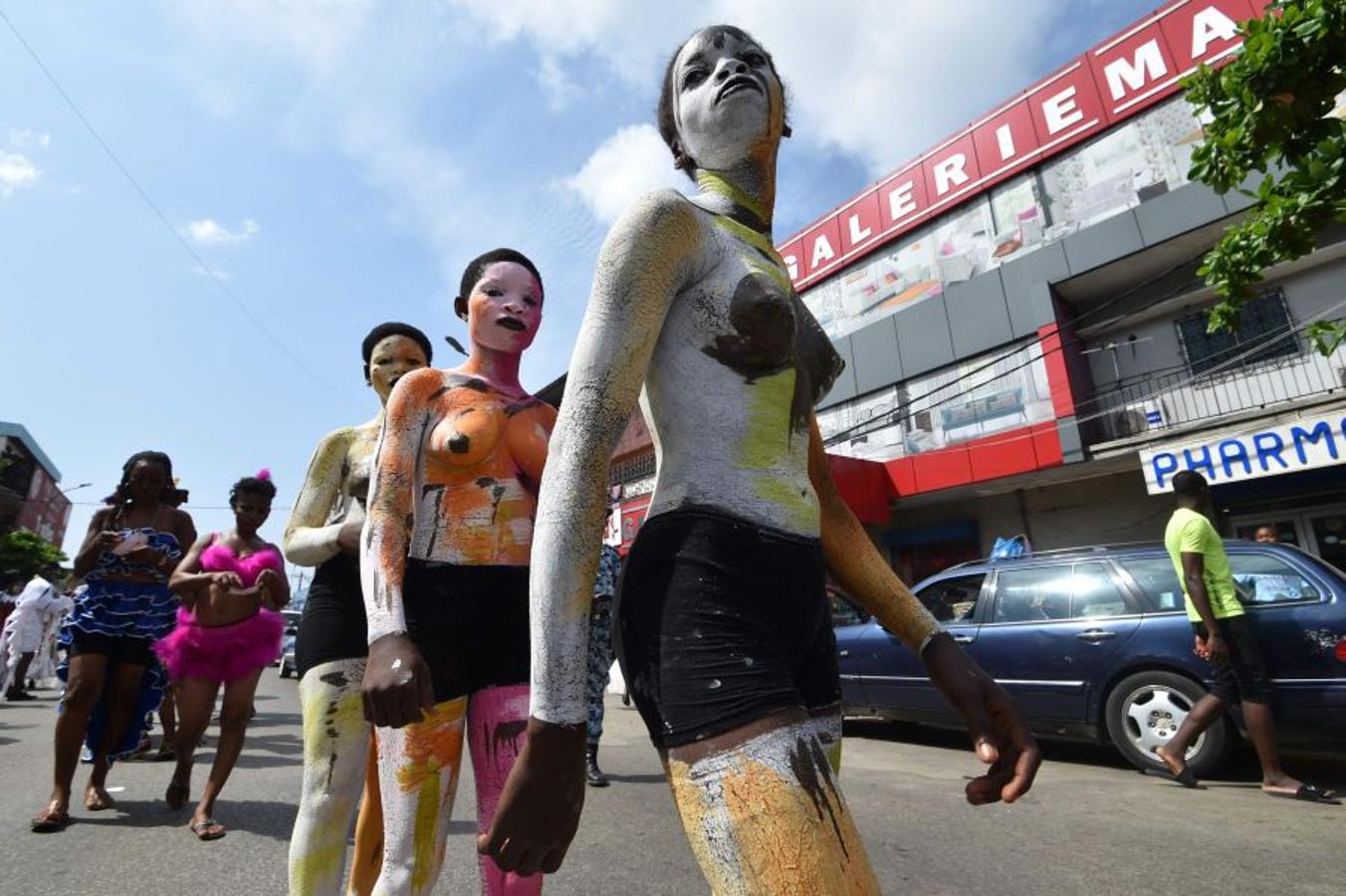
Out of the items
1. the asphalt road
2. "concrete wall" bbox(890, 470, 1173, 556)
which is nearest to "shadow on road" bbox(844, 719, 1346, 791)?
the asphalt road

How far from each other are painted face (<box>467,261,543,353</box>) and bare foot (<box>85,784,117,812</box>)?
13.4 ft

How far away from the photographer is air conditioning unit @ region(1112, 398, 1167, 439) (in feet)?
43.3

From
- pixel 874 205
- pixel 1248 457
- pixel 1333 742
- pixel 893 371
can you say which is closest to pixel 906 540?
pixel 893 371

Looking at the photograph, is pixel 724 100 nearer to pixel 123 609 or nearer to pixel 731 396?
pixel 731 396

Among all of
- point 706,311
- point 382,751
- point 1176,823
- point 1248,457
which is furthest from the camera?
point 1248,457

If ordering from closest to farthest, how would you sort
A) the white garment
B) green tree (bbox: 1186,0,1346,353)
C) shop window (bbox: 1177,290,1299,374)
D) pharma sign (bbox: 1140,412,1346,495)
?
green tree (bbox: 1186,0,1346,353) → the white garment → pharma sign (bbox: 1140,412,1346,495) → shop window (bbox: 1177,290,1299,374)

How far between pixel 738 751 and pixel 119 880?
136 inches

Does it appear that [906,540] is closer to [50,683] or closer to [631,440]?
[631,440]

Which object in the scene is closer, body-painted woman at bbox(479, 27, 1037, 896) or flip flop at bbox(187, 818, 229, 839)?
body-painted woman at bbox(479, 27, 1037, 896)

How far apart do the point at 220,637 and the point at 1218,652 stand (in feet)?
19.3

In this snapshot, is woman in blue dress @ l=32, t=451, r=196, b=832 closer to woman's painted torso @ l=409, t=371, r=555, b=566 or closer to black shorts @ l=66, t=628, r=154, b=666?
black shorts @ l=66, t=628, r=154, b=666

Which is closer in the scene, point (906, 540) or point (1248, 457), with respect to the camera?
point (1248, 457)

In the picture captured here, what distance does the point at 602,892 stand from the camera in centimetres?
292

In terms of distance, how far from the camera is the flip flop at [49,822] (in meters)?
3.69
